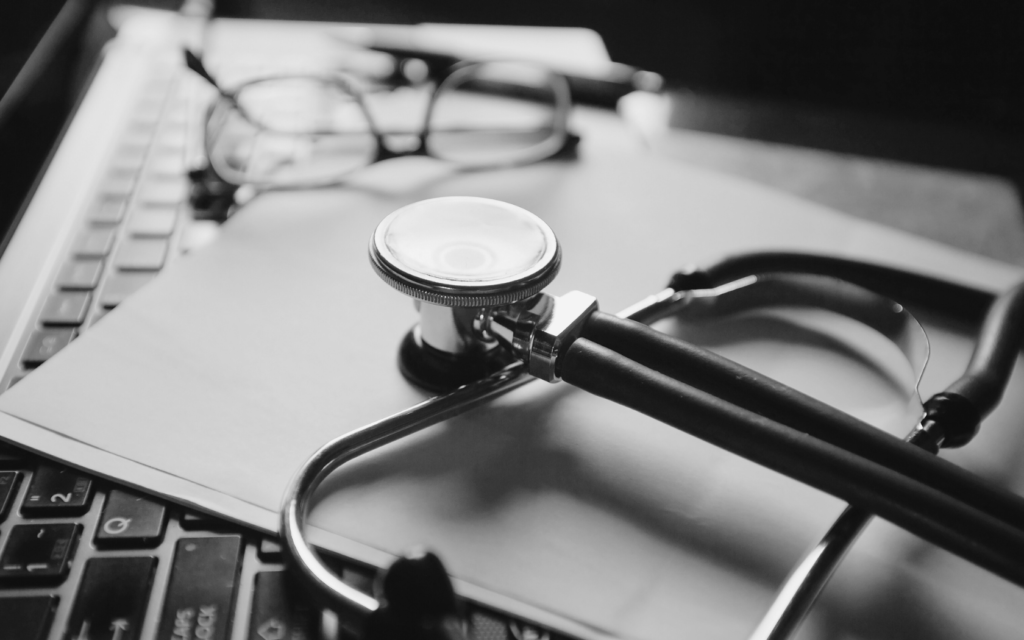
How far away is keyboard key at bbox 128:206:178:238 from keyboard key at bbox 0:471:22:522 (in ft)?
0.70

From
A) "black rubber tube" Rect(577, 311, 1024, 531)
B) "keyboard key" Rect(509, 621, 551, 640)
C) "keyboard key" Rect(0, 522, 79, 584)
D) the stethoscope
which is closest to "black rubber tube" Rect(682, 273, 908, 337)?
the stethoscope

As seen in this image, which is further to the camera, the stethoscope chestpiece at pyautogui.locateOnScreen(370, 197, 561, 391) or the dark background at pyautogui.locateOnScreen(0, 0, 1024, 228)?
the dark background at pyautogui.locateOnScreen(0, 0, 1024, 228)

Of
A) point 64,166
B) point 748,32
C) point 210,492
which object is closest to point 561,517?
point 210,492

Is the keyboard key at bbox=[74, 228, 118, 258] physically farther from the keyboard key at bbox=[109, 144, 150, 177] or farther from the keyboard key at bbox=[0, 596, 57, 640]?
the keyboard key at bbox=[0, 596, 57, 640]

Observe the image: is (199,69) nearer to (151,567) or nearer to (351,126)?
(351,126)

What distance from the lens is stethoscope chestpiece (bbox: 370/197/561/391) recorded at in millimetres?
345

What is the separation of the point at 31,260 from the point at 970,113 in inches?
33.3

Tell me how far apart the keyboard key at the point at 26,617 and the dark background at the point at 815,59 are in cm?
52

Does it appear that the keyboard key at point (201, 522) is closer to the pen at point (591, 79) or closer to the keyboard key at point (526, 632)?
the keyboard key at point (526, 632)

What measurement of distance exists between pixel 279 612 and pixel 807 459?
0.67ft

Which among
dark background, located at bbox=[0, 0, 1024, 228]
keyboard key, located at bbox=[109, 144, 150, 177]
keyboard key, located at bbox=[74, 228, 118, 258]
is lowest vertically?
keyboard key, located at bbox=[74, 228, 118, 258]

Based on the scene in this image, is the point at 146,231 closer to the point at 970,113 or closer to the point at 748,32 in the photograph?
the point at 748,32

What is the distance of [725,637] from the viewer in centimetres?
29

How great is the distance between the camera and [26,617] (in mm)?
262
